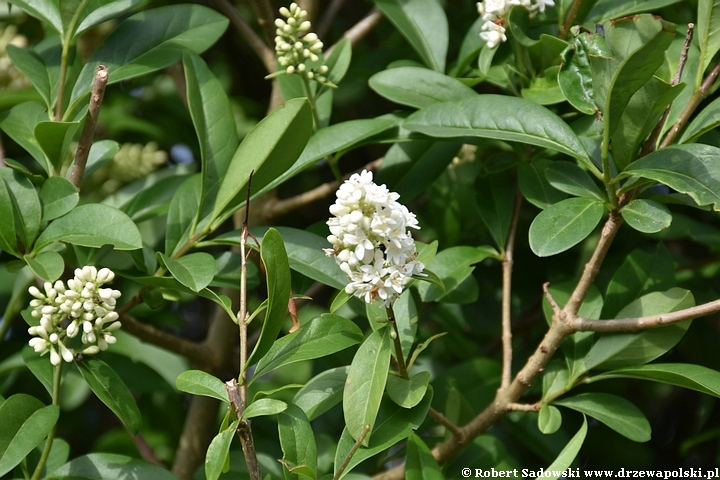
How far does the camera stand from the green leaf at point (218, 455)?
0.86 m

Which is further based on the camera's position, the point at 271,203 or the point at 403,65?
the point at 271,203

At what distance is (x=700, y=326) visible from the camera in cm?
179

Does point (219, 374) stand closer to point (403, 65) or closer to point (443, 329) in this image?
point (443, 329)

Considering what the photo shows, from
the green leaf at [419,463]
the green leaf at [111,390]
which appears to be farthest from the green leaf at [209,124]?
the green leaf at [419,463]

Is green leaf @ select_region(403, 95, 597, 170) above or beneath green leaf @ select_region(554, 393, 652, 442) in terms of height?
above

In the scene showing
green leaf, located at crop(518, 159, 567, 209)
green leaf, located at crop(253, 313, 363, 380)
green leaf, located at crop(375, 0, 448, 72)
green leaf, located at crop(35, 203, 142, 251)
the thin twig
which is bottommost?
the thin twig

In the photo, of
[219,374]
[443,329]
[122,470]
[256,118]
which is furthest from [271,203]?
[256,118]

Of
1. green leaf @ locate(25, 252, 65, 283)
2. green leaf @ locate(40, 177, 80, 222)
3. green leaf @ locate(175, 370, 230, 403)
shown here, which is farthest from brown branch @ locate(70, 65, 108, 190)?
green leaf @ locate(175, 370, 230, 403)

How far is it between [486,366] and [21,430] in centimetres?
86

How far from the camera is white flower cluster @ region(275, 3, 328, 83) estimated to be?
127 centimetres

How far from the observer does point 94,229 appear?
107cm

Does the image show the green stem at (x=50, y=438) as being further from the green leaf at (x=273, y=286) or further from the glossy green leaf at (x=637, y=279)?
the glossy green leaf at (x=637, y=279)

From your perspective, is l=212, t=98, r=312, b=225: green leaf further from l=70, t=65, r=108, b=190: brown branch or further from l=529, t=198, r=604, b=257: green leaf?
l=529, t=198, r=604, b=257: green leaf

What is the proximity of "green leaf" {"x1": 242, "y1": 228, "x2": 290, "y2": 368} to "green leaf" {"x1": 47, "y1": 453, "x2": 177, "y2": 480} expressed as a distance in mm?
329
